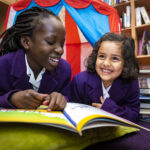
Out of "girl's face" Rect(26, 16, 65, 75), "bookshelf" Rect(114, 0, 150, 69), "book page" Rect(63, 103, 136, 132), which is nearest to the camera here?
"book page" Rect(63, 103, 136, 132)

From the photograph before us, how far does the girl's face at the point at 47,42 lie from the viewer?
61cm

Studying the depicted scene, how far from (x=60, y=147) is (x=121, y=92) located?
574 millimetres

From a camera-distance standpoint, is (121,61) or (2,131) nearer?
(2,131)

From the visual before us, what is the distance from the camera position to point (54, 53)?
2.07 feet

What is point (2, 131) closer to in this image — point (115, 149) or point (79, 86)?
point (115, 149)

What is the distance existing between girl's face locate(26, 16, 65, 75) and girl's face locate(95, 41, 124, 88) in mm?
289

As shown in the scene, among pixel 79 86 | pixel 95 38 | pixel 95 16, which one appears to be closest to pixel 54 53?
pixel 79 86

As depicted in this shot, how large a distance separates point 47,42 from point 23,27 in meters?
0.16

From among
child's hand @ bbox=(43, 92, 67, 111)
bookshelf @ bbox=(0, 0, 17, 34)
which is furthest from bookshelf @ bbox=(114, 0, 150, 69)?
child's hand @ bbox=(43, 92, 67, 111)

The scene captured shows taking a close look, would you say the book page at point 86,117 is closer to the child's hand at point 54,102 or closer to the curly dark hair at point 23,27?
the child's hand at point 54,102

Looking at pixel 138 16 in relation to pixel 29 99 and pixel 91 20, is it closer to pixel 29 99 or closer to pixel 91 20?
pixel 91 20

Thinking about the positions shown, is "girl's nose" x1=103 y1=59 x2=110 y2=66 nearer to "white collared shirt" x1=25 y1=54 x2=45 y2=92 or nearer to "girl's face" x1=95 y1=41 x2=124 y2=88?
"girl's face" x1=95 y1=41 x2=124 y2=88

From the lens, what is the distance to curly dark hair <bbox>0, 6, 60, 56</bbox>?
66 centimetres

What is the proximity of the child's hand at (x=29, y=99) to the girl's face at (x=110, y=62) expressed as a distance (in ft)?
1.53
